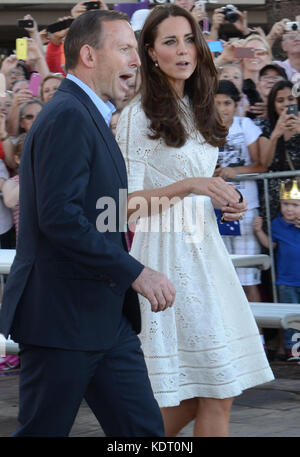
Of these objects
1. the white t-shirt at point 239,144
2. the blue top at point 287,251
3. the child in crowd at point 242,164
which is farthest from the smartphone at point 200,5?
the blue top at point 287,251

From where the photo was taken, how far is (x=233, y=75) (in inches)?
308

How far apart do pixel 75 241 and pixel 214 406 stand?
1.13m

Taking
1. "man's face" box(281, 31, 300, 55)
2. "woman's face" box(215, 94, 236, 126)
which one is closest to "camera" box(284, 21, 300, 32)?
"man's face" box(281, 31, 300, 55)

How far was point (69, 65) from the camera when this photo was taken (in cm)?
304

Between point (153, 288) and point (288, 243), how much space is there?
409cm

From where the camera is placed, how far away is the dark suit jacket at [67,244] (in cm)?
274

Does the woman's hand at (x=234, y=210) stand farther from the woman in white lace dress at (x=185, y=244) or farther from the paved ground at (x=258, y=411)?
the paved ground at (x=258, y=411)

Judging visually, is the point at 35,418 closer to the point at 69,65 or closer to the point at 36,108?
the point at 69,65

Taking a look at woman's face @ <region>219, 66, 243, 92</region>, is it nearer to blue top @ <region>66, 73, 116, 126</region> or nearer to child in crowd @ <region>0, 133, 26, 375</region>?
child in crowd @ <region>0, 133, 26, 375</region>

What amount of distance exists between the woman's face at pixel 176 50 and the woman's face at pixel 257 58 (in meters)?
4.46

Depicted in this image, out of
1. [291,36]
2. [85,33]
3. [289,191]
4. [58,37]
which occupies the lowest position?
[289,191]

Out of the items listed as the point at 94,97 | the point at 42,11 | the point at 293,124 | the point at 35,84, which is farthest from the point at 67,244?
the point at 42,11

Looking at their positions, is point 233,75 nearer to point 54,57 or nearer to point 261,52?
point 261,52
